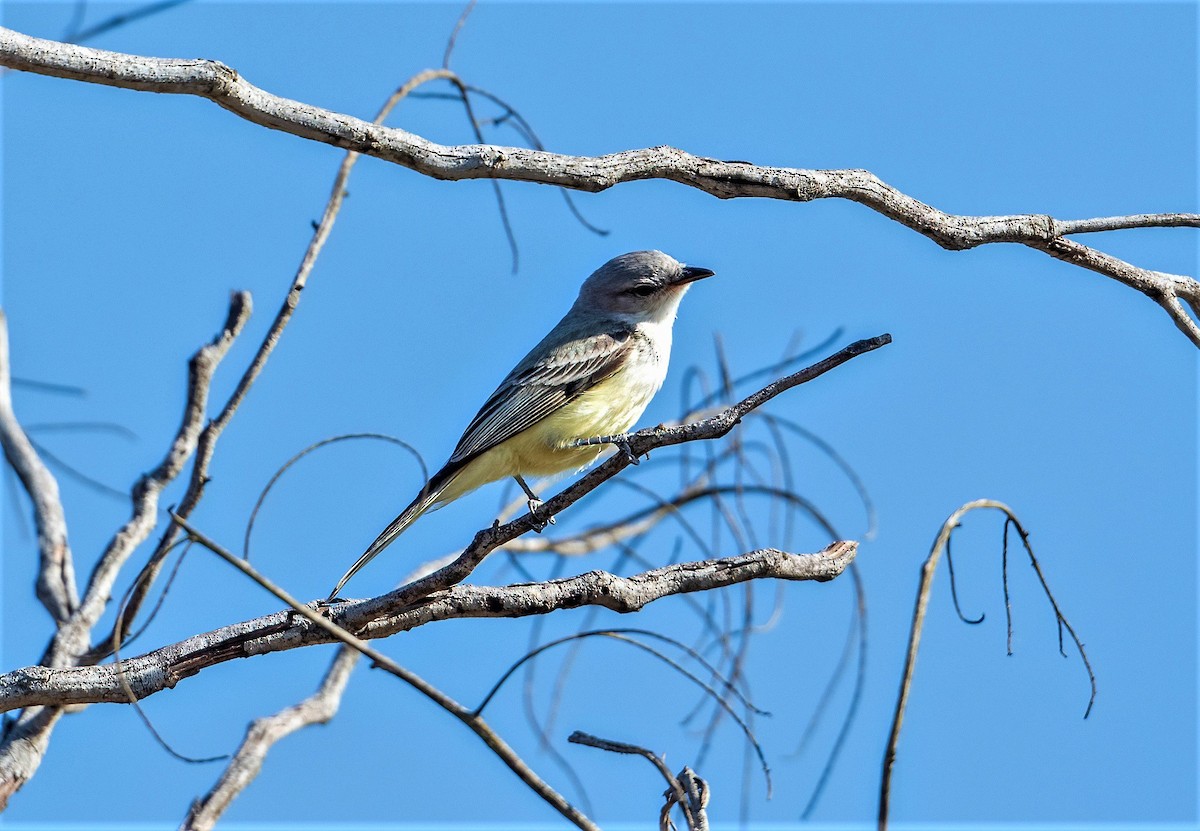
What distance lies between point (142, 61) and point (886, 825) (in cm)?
296

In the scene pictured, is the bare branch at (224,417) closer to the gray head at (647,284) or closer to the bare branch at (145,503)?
the bare branch at (145,503)

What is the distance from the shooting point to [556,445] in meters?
6.46

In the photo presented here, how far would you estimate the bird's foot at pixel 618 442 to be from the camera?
13.7 feet

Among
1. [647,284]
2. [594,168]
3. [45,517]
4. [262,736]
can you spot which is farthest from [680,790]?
[647,284]

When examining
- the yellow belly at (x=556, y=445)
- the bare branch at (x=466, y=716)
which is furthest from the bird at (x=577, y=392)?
the bare branch at (x=466, y=716)

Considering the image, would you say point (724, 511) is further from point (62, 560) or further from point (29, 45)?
point (29, 45)

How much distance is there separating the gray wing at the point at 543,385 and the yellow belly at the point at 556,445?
52 millimetres

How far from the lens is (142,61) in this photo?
145 inches

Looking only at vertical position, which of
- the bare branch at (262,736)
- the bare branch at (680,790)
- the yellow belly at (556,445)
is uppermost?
the yellow belly at (556,445)

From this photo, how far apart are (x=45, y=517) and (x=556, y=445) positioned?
2.51 meters

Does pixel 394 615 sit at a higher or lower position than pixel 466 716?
higher

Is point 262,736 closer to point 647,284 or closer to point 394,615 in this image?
point 394,615

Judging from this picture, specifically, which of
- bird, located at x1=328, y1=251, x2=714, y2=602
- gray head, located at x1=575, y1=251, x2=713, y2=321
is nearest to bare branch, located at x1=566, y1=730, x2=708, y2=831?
bird, located at x1=328, y1=251, x2=714, y2=602

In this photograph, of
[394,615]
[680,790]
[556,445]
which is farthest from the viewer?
[556,445]
